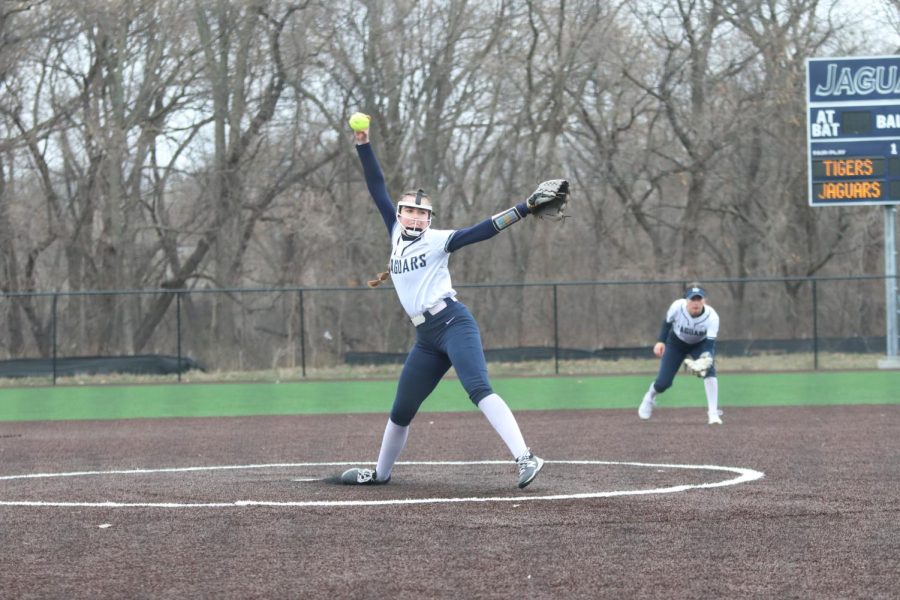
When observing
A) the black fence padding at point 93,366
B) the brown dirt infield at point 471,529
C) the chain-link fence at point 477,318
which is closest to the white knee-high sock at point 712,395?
the brown dirt infield at point 471,529

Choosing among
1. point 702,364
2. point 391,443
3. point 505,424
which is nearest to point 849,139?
point 702,364

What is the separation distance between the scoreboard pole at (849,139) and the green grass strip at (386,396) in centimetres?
372

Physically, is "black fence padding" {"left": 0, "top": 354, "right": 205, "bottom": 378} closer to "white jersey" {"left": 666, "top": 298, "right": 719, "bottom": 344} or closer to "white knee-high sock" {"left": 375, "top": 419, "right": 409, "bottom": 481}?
"white jersey" {"left": 666, "top": 298, "right": 719, "bottom": 344}

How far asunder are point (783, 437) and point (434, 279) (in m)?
6.03

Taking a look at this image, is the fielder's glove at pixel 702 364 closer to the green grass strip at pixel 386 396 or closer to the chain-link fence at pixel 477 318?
the green grass strip at pixel 386 396

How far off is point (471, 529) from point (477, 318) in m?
25.1

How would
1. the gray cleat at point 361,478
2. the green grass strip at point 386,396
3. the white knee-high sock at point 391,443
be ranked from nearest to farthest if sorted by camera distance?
1. the white knee-high sock at point 391,443
2. the gray cleat at point 361,478
3. the green grass strip at point 386,396

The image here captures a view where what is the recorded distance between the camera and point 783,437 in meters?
13.5

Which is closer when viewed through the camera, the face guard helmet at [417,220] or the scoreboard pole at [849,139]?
the face guard helmet at [417,220]

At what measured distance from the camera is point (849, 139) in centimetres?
2477

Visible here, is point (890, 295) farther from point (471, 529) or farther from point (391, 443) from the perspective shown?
point (471, 529)

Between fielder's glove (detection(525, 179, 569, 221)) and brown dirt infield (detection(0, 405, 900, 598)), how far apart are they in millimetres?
1948

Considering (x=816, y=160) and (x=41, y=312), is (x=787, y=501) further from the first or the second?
(x=41, y=312)

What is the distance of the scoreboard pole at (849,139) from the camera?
2459 centimetres
